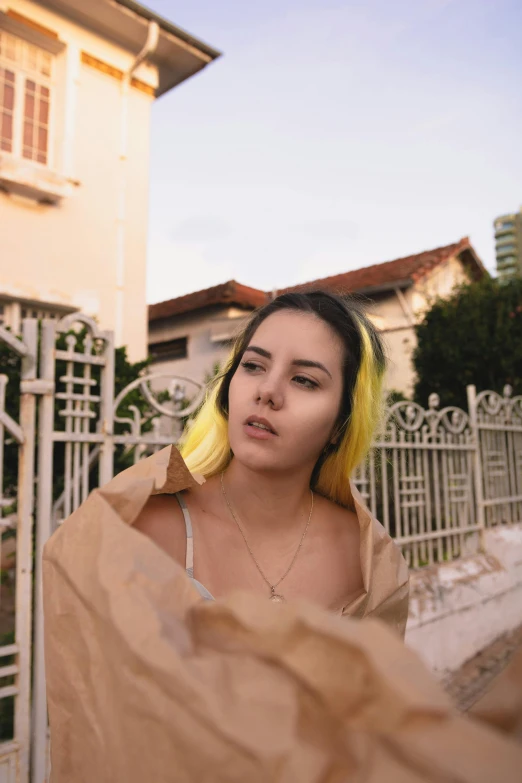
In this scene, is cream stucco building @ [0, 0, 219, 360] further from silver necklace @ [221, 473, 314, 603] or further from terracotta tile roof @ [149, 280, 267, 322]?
silver necklace @ [221, 473, 314, 603]

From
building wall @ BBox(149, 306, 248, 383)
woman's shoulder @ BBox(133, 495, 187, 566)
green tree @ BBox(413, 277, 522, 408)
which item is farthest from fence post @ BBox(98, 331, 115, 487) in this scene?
building wall @ BBox(149, 306, 248, 383)

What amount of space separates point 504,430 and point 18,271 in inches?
241

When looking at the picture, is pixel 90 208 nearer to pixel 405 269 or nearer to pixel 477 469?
pixel 477 469

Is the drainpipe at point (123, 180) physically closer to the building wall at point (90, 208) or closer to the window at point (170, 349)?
the building wall at point (90, 208)

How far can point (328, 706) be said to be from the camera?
51 cm

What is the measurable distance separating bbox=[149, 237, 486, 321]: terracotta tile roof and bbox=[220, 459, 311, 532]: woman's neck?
10.5m

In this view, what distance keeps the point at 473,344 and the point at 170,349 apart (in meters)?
7.44

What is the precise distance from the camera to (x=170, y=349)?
14.0m

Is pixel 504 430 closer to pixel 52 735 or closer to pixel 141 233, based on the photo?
pixel 141 233

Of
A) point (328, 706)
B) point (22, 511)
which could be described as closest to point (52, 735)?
point (328, 706)

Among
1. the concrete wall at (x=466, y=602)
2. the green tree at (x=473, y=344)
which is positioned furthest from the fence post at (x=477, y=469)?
the green tree at (x=473, y=344)

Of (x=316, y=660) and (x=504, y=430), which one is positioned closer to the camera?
(x=316, y=660)

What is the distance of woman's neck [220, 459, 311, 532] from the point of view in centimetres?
146

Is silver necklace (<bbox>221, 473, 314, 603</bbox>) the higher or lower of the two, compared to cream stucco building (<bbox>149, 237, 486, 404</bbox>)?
lower
